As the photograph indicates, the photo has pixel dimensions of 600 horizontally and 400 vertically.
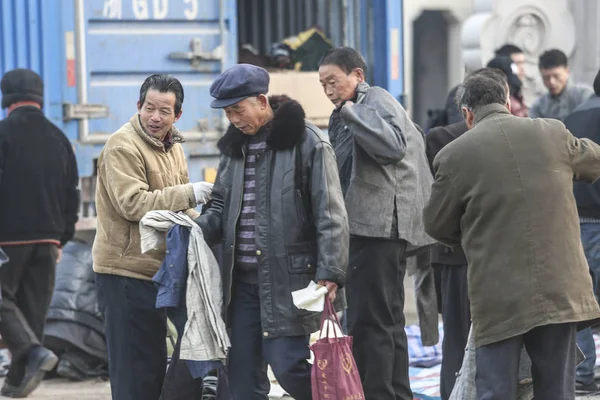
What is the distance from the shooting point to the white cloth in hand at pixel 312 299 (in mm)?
4867

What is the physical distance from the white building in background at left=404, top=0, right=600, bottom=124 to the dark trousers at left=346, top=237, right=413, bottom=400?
6396mm

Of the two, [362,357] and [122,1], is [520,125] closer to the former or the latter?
[362,357]

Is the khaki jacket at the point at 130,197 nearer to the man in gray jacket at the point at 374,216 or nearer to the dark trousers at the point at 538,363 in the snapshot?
the man in gray jacket at the point at 374,216

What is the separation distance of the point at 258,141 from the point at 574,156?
4.32 ft

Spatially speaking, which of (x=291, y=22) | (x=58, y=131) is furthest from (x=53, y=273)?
(x=291, y=22)

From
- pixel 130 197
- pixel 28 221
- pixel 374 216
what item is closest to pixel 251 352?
pixel 130 197

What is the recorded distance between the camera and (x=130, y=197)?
17.0ft

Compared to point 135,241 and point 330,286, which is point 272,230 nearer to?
point 330,286

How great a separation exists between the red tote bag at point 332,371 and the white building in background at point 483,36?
24.4 feet

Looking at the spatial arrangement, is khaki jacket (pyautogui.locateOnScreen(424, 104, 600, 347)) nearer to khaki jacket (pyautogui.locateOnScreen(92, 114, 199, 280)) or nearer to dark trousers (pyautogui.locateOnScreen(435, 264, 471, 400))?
khaki jacket (pyautogui.locateOnScreen(92, 114, 199, 280))

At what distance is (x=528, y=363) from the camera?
4781mm

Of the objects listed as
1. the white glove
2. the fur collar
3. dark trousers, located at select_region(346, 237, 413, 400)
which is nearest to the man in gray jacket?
dark trousers, located at select_region(346, 237, 413, 400)

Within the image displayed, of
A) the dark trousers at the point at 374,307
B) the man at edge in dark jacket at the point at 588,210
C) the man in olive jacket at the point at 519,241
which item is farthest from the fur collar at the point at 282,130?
the man at edge in dark jacket at the point at 588,210

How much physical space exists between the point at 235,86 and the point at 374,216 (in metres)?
1.17
